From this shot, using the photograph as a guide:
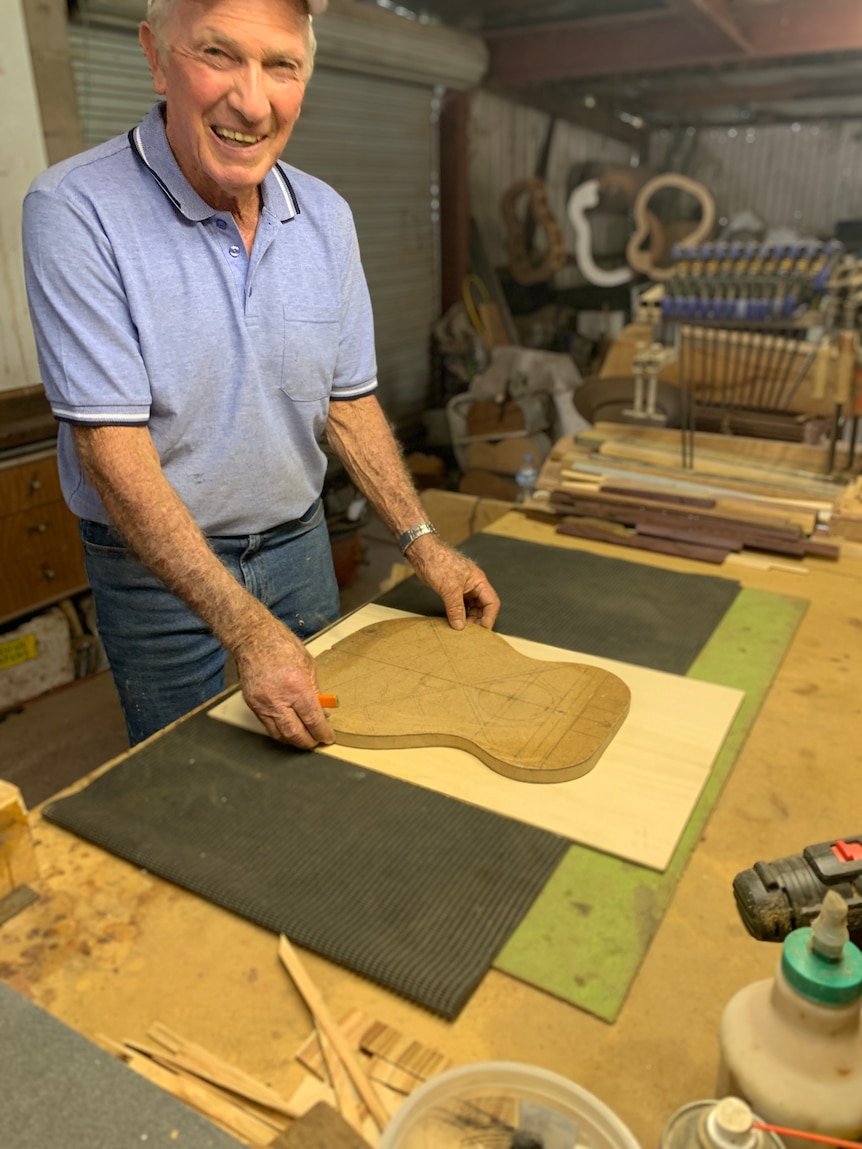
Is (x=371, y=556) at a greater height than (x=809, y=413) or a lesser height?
lesser

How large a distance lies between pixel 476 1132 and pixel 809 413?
7.24ft

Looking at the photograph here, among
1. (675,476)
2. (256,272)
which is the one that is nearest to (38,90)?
(256,272)

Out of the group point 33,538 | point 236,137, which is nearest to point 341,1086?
point 236,137

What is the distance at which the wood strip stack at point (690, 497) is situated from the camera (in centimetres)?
210

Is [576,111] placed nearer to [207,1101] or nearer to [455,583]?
[455,583]

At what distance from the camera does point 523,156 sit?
6301 mm

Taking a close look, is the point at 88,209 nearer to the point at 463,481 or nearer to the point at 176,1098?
the point at 176,1098

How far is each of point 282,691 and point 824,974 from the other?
87 cm

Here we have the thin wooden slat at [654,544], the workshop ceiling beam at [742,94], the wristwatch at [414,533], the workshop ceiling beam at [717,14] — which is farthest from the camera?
the workshop ceiling beam at [742,94]

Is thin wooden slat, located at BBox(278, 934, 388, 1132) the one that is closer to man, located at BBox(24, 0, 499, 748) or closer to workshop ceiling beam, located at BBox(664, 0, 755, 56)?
man, located at BBox(24, 0, 499, 748)

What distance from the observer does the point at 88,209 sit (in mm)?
1381

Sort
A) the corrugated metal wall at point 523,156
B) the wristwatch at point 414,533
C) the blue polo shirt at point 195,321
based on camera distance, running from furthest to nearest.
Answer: the corrugated metal wall at point 523,156 < the wristwatch at point 414,533 < the blue polo shirt at point 195,321

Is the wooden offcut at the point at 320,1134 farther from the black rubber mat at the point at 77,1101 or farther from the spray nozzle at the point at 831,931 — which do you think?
the spray nozzle at the point at 831,931

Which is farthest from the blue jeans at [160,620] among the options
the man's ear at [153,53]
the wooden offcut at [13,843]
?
the man's ear at [153,53]
